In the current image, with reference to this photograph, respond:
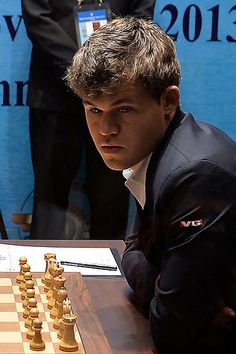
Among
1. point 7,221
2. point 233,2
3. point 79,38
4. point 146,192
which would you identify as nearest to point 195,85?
point 233,2

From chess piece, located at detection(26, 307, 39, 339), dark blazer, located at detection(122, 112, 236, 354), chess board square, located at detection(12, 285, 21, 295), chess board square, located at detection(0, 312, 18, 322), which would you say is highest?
dark blazer, located at detection(122, 112, 236, 354)

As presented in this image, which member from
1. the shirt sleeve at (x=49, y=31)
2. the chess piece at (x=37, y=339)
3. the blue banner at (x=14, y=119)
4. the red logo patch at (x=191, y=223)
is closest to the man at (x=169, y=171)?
the red logo patch at (x=191, y=223)

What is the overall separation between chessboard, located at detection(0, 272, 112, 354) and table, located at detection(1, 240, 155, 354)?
0.02m

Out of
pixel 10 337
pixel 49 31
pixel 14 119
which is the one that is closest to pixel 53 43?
pixel 49 31

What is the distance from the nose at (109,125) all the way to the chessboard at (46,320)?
430mm

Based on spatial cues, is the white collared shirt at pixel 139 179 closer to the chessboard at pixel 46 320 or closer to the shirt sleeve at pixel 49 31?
the chessboard at pixel 46 320

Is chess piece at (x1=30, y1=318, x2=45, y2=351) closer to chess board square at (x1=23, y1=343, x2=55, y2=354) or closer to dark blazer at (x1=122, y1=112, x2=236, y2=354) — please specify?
chess board square at (x1=23, y1=343, x2=55, y2=354)

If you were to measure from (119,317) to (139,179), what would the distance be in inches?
13.1

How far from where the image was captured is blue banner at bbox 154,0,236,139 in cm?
433

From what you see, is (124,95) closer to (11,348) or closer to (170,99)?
(170,99)

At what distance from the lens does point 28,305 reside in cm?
172

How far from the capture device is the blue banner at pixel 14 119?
422cm

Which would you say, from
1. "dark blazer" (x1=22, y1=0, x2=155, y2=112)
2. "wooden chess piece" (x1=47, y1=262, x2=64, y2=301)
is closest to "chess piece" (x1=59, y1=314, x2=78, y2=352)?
"wooden chess piece" (x1=47, y1=262, x2=64, y2=301)

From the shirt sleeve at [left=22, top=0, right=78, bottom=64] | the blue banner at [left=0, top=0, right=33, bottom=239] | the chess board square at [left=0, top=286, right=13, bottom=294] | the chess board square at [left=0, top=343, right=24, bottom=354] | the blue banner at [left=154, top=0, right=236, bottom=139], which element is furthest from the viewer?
the blue banner at [left=154, top=0, right=236, bottom=139]
